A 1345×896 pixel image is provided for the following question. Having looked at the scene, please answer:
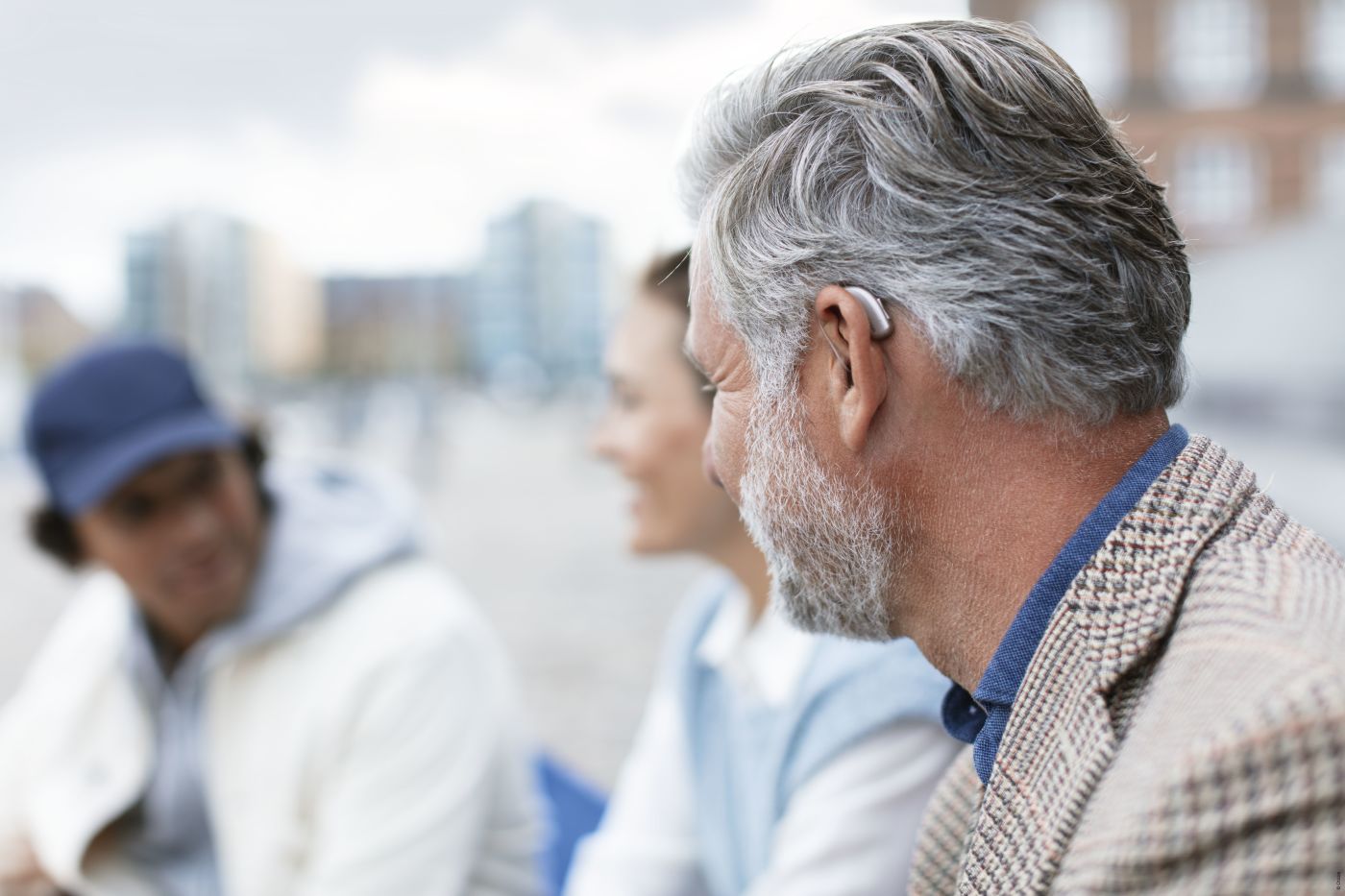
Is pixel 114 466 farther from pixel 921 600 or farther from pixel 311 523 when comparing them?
pixel 921 600

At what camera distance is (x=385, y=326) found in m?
20.8

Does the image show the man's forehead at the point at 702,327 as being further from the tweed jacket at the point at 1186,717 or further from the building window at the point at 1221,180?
the building window at the point at 1221,180

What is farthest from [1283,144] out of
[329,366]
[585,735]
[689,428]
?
[689,428]

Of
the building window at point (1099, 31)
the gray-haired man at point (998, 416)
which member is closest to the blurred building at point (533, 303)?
the building window at point (1099, 31)

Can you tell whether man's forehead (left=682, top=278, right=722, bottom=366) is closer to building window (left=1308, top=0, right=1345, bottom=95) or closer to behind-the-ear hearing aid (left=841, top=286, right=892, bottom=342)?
behind-the-ear hearing aid (left=841, top=286, right=892, bottom=342)

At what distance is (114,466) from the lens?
1.92m

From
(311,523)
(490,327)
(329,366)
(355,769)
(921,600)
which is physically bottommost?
(490,327)

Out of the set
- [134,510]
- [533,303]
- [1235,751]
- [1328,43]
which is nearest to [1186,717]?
[1235,751]

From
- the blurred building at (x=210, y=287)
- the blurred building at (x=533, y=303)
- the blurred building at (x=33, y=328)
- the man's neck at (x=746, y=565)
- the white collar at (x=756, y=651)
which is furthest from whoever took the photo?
the blurred building at (x=533, y=303)

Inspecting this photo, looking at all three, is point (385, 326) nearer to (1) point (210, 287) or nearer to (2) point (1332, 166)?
(1) point (210, 287)

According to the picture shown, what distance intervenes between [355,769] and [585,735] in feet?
9.33

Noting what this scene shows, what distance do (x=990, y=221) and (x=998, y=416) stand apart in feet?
0.46

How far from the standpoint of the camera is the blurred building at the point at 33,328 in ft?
29.1

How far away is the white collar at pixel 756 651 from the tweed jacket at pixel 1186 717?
2.23 ft
